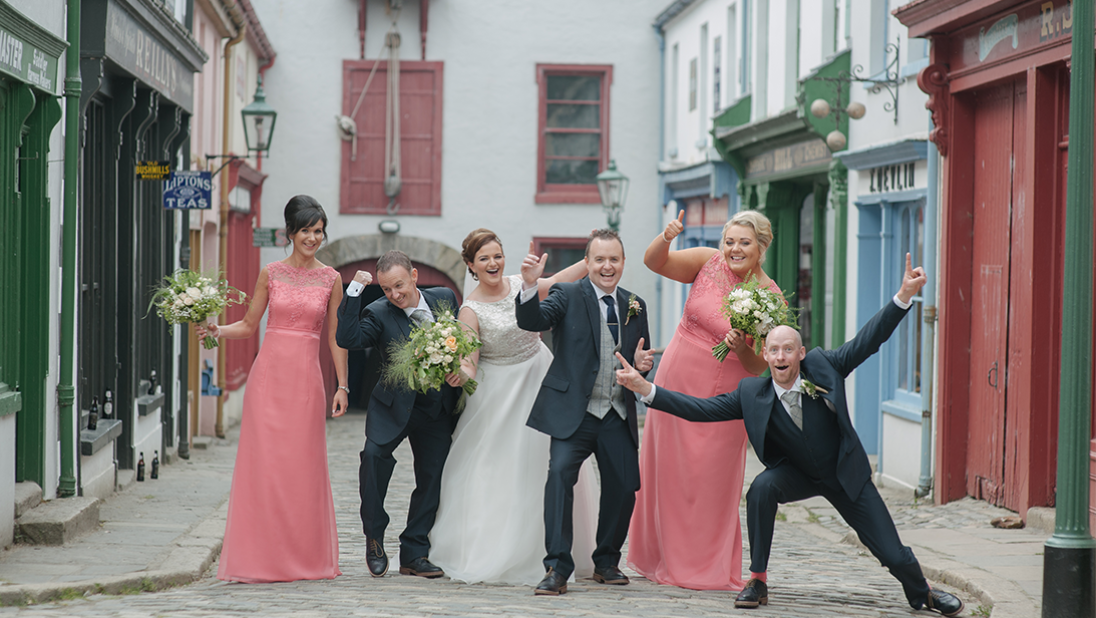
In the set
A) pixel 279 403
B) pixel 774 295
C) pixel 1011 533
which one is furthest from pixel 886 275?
pixel 279 403

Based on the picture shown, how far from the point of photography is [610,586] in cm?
672

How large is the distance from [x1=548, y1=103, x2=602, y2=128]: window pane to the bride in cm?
1528

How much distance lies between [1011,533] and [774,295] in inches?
125

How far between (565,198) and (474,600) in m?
16.2

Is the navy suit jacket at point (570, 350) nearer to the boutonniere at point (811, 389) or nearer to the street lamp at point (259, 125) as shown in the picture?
the boutonniere at point (811, 389)

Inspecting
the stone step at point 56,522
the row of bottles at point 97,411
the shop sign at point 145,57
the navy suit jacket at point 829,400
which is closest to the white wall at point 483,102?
the shop sign at point 145,57

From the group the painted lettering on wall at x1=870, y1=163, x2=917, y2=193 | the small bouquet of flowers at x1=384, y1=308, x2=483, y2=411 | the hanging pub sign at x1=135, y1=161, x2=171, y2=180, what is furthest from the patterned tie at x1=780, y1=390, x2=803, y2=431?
the hanging pub sign at x1=135, y1=161, x2=171, y2=180

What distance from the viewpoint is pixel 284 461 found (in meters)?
6.96

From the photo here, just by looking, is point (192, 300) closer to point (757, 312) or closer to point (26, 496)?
point (26, 496)

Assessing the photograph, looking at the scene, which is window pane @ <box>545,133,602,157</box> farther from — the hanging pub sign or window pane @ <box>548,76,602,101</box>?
the hanging pub sign

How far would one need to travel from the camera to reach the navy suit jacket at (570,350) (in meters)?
6.61

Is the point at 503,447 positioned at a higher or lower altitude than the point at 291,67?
lower

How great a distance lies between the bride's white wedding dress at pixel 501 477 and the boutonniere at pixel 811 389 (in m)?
1.50

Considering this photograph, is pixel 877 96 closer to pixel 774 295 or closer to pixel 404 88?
pixel 774 295
